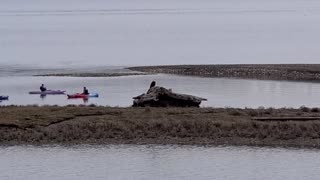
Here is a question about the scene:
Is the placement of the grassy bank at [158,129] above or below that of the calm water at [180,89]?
below

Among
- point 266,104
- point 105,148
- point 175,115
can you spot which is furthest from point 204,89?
point 105,148

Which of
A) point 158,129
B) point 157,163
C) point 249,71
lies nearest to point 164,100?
point 158,129

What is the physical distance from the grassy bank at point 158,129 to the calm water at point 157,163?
3.23 ft

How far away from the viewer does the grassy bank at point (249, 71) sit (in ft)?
241

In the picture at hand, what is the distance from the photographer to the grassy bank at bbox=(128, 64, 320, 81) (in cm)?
7350

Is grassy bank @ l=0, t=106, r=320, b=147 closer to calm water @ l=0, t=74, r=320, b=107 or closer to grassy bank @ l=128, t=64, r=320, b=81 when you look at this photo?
calm water @ l=0, t=74, r=320, b=107

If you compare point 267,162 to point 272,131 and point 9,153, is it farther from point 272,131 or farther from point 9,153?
point 9,153

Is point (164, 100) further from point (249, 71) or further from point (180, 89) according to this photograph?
point (249, 71)

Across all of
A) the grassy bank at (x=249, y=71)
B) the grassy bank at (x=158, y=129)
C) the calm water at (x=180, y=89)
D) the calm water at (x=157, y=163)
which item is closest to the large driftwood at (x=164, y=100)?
the grassy bank at (x=158, y=129)

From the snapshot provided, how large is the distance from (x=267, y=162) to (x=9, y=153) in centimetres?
943

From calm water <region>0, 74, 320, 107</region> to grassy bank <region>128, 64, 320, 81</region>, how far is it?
3.25 m

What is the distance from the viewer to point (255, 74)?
75500mm

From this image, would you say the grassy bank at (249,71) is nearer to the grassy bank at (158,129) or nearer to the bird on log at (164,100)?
the bird on log at (164,100)

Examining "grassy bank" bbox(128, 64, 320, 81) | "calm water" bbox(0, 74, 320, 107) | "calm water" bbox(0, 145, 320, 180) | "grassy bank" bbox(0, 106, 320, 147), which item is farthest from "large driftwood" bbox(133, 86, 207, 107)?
"grassy bank" bbox(128, 64, 320, 81)
